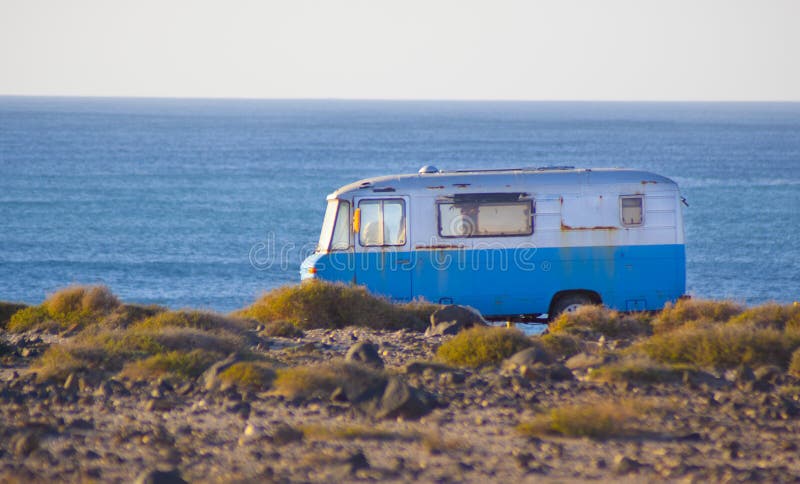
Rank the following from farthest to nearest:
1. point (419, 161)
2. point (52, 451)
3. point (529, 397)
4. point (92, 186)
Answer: point (419, 161)
point (92, 186)
point (529, 397)
point (52, 451)

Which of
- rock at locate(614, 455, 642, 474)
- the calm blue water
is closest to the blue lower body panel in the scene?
rock at locate(614, 455, 642, 474)

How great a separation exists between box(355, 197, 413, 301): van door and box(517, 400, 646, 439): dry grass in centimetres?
791

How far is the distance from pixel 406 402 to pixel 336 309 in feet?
20.7

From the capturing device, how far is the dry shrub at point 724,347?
35.4 feet

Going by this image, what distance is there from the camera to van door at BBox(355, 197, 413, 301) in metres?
16.3

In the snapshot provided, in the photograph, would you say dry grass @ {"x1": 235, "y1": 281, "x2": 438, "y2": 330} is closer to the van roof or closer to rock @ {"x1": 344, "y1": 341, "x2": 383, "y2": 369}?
the van roof

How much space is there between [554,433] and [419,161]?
3987 inches

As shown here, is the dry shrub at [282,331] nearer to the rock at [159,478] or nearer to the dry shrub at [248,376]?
the dry shrub at [248,376]

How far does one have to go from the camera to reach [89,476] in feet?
23.6

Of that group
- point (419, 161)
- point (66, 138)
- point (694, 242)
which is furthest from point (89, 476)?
point (66, 138)

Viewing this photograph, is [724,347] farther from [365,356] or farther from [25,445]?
[25,445]

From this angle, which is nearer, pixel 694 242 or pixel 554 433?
pixel 554 433

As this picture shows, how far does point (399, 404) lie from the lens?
350 inches

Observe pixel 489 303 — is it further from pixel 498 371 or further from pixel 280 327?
pixel 498 371
